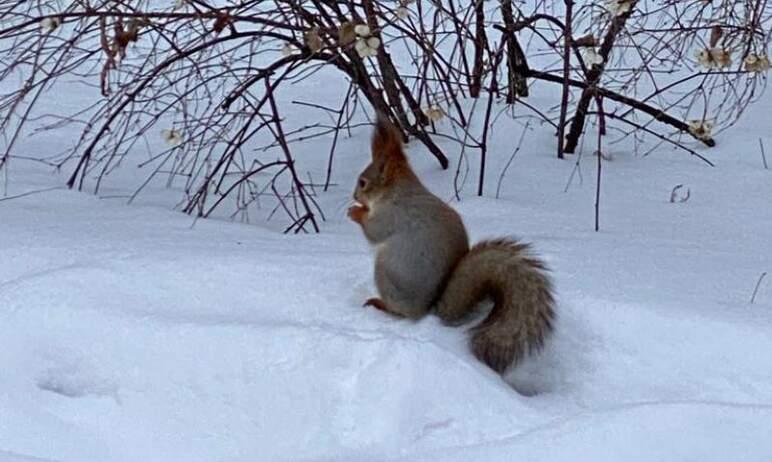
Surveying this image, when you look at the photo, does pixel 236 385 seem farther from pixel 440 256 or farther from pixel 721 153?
pixel 721 153

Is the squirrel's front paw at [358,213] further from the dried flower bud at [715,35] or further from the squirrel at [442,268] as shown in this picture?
the dried flower bud at [715,35]

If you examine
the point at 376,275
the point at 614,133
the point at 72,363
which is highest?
the point at 614,133

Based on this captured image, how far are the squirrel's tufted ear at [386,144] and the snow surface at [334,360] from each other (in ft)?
1.18

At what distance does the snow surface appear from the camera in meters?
2.60

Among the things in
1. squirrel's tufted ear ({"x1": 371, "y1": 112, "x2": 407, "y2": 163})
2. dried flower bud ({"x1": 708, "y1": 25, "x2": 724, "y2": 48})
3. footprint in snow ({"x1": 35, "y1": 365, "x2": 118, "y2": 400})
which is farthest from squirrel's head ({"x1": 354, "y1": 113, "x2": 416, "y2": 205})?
dried flower bud ({"x1": 708, "y1": 25, "x2": 724, "y2": 48})

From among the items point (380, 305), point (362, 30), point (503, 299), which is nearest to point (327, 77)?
point (362, 30)

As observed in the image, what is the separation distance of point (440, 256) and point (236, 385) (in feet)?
2.00

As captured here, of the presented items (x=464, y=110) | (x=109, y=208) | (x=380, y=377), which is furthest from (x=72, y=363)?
(x=464, y=110)

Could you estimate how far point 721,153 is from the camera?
16.7ft

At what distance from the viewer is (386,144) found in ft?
10.4

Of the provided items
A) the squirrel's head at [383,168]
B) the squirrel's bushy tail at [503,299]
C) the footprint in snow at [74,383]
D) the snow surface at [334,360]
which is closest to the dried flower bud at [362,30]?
the squirrel's head at [383,168]

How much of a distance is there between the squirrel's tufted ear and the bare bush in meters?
0.51

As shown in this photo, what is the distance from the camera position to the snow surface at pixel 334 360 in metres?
2.60

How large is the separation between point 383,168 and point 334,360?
56cm
